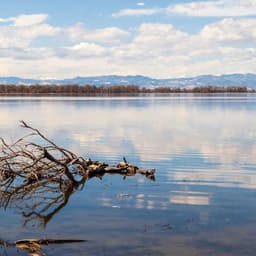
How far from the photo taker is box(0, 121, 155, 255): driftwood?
1240 cm

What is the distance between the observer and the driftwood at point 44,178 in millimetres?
12405

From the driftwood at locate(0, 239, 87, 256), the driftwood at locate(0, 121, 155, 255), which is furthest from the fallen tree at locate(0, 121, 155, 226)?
the driftwood at locate(0, 239, 87, 256)

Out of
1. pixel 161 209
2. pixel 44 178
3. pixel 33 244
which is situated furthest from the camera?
pixel 44 178

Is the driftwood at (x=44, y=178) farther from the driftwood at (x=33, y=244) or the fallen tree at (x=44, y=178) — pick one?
the driftwood at (x=33, y=244)

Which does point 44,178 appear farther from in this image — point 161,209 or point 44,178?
point 161,209

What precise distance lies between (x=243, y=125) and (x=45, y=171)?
2033 centimetres

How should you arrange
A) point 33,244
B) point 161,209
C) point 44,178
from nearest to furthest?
1. point 33,244
2. point 161,209
3. point 44,178

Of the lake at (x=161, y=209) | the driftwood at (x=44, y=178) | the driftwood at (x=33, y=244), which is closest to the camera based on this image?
the driftwood at (x=33, y=244)

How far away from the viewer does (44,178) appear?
15.4 m

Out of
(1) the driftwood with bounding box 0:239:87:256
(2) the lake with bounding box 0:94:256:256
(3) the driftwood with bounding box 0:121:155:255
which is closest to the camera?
(1) the driftwood with bounding box 0:239:87:256

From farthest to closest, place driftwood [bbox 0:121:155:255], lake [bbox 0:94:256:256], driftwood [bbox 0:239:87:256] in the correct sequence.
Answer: driftwood [bbox 0:121:155:255], lake [bbox 0:94:256:256], driftwood [bbox 0:239:87:256]

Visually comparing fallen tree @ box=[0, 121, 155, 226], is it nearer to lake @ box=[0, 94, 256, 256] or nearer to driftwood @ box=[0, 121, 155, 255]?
driftwood @ box=[0, 121, 155, 255]

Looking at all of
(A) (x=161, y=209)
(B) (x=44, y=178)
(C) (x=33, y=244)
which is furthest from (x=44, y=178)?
A: (C) (x=33, y=244)

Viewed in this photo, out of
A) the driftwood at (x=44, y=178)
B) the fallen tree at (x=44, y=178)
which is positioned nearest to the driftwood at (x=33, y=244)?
the driftwood at (x=44, y=178)
